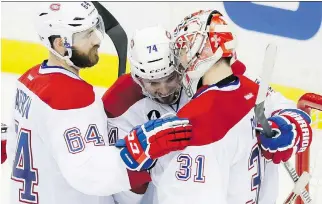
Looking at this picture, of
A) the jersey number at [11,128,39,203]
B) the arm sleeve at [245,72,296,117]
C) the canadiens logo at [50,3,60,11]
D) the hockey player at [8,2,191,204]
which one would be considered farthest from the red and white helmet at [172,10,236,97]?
the jersey number at [11,128,39,203]

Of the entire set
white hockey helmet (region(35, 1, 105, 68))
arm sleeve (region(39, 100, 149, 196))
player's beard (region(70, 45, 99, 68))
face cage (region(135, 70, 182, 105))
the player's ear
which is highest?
white hockey helmet (region(35, 1, 105, 68))

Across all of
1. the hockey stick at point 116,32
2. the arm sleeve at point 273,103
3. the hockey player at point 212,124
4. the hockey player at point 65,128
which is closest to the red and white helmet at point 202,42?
the hockey player at point 212,124

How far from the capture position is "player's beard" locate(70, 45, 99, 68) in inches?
88.6

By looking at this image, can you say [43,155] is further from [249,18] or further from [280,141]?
[249,18]

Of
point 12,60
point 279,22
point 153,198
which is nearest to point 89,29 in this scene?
point 153,198

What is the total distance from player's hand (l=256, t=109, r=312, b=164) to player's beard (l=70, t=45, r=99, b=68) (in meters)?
0.61

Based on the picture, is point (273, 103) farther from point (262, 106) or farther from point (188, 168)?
point (188, 168)

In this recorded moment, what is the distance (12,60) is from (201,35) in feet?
9.79

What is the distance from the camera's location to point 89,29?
227cm

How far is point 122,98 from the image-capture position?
2.33 m

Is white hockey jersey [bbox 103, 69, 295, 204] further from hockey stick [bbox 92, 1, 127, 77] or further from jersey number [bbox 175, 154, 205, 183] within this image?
hockey stick [bbox 92, 1, 127, 77]

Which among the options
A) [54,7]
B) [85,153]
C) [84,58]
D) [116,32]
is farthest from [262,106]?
[116,32]

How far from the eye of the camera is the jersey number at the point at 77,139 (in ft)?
6.89

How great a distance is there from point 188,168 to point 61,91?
50cm
